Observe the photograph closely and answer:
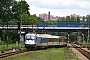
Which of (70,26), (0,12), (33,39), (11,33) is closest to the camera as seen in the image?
(33,39)

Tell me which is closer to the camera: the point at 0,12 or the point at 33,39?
the point at 33,39

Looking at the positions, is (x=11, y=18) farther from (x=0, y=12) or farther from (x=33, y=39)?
(x=33, y=39)

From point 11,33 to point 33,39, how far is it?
140ft

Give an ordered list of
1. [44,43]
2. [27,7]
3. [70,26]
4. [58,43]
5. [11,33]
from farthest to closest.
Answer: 1. [27,7]
2. [70,26]
3. [11,33]
4. [58,43]
5. [44,43]

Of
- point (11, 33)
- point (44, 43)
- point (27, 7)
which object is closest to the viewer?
point (44, 43)

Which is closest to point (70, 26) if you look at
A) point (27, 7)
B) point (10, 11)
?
point (10, 11)

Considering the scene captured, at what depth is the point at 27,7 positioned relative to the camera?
483ft

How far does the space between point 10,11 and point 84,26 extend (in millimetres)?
31183

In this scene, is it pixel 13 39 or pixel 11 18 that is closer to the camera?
pixel 13 39

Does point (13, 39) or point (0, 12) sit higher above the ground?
point (0, 12)

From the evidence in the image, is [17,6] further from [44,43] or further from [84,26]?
[44,43]

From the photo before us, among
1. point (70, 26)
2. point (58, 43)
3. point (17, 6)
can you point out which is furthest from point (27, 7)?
point (58, 43)

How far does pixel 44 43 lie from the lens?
70438 mm

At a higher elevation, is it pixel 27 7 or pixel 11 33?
pixel 27 7
